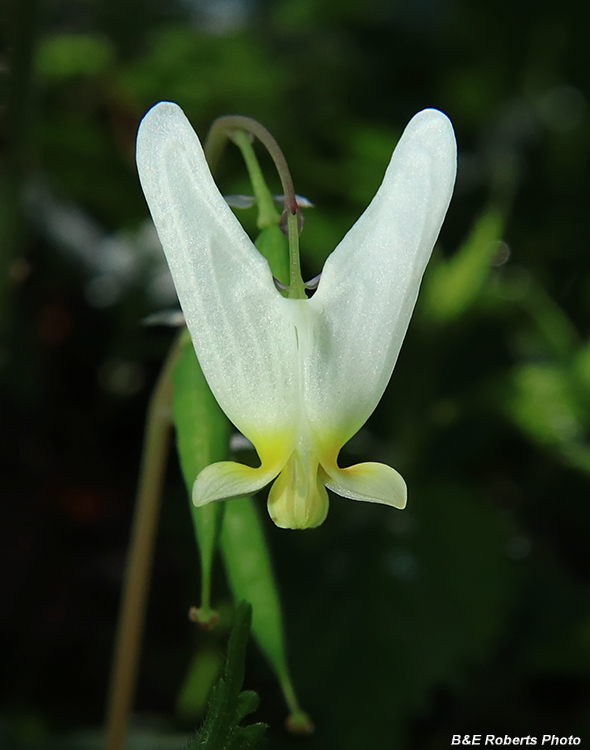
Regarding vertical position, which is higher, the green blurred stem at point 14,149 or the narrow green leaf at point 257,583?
the green blurred stem at point 14,149

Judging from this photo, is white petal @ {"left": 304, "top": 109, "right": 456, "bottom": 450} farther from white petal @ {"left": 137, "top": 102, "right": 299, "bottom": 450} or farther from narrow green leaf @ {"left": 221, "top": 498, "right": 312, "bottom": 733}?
narrow green leaf @ {"left": 221, "top": 498, "right": 312, "bottom": 733}

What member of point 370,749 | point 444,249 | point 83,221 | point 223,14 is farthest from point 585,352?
point 223,14

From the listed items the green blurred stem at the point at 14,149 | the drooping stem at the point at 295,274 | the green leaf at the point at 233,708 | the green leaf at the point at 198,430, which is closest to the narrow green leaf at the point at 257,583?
the green leaf at the point at 198,430

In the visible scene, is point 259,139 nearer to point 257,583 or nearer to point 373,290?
point 373,290

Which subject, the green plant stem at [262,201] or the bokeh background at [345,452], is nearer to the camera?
the green plant stem at [262,201]

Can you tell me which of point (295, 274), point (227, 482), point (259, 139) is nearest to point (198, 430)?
point (227, 482)

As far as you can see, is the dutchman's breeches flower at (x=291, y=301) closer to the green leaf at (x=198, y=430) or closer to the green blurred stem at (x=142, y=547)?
the green leaf at (x=198, y=430)
